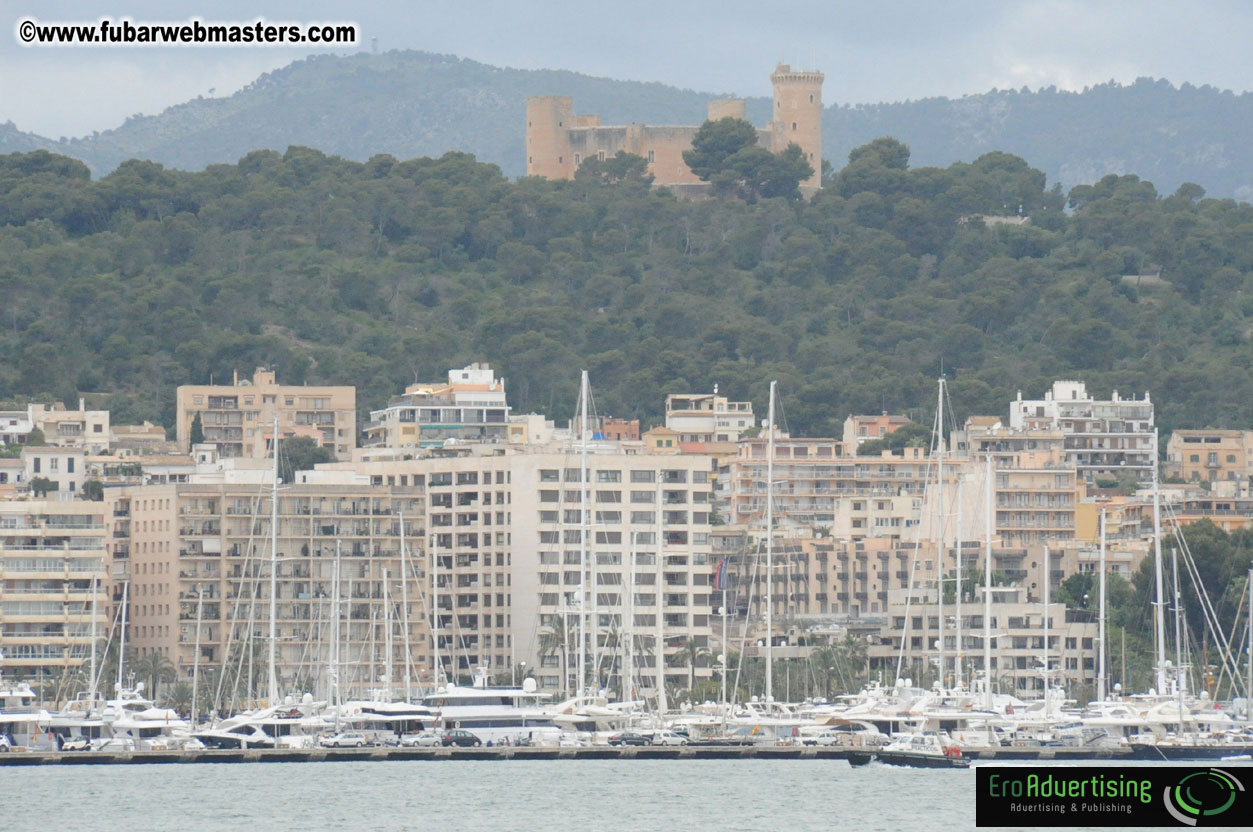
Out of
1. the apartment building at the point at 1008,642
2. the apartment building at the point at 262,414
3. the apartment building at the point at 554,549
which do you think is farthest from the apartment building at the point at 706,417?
the apartment building at the point at 1008,642

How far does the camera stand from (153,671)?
87.9 meters

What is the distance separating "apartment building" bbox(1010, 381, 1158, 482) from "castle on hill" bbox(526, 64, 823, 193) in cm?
4539

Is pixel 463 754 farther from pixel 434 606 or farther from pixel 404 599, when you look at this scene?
pixel 404 599

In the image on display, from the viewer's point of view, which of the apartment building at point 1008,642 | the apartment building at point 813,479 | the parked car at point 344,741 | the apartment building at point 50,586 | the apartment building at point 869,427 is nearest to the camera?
the parked car at point 344,741

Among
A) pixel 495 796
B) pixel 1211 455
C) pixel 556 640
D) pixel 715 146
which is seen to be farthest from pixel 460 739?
pixel 715 146

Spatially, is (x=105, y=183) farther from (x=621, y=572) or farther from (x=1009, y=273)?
(x=621, y=572)

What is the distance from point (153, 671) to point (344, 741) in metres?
14.1

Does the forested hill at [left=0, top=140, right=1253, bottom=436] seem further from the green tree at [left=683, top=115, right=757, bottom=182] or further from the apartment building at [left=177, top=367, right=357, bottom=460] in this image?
the green tree at [left=683, top=115, right=757, bottom=182]

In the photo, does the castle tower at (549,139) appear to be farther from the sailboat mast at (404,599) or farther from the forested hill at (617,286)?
the sailboat mast at (404,599)

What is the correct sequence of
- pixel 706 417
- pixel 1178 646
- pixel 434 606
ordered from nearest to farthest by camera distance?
pixel 1178 646
pixel 434 606
pixel 706 417

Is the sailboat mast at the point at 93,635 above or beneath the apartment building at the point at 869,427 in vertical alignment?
beneath

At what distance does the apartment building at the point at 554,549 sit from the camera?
9444 centimetres

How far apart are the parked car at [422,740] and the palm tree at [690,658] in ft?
59.2

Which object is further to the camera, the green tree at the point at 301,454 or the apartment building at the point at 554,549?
the green tree at the point at 301,454
